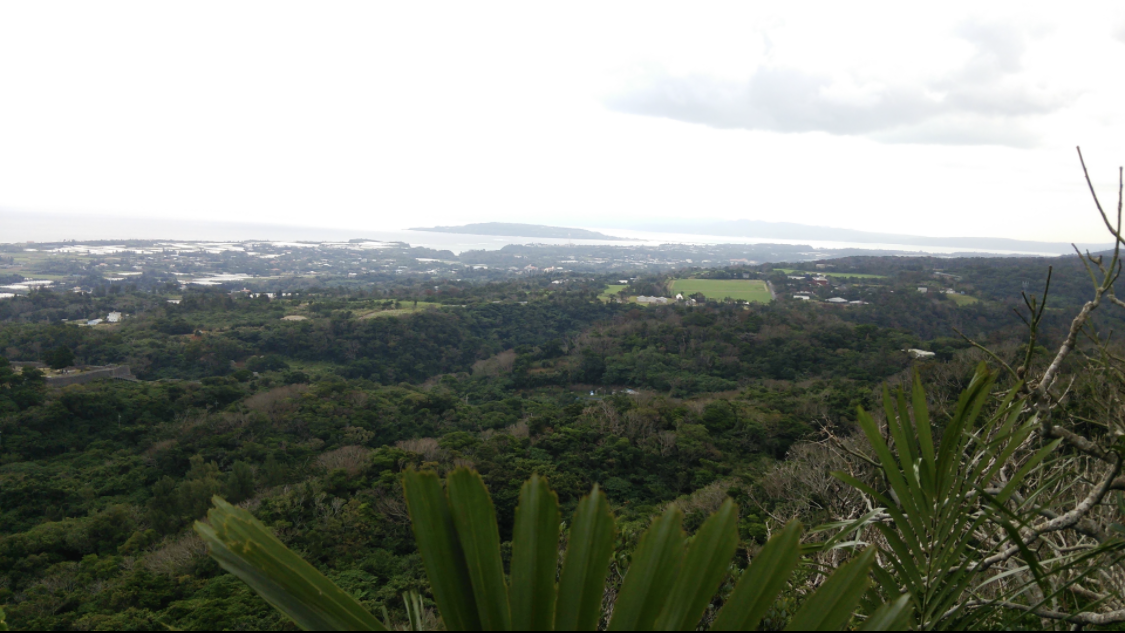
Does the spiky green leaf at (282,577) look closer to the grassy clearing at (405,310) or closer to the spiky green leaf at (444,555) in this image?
the spiky green leaf at (444,555)

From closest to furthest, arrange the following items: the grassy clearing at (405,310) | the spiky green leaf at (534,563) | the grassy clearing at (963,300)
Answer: the spiky green leaf at (534,563) → the grassy clearing at (405,310) → the grassy clearing at (963,300)

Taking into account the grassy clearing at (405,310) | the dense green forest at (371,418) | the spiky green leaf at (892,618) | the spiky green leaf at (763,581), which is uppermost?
the spiky green leaf at (763,581)

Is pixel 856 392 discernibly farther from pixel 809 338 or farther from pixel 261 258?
pixel 261 258

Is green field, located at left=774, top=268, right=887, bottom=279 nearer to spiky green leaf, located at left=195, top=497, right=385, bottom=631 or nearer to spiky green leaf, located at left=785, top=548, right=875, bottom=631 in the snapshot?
spiky green leaf, located at left=785, top=548, right=875, bottom=631

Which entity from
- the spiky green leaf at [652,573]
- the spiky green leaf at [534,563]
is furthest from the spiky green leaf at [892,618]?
the spiky green leaf at [534,563]

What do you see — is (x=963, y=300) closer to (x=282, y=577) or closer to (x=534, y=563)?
(x=534, y=563)
